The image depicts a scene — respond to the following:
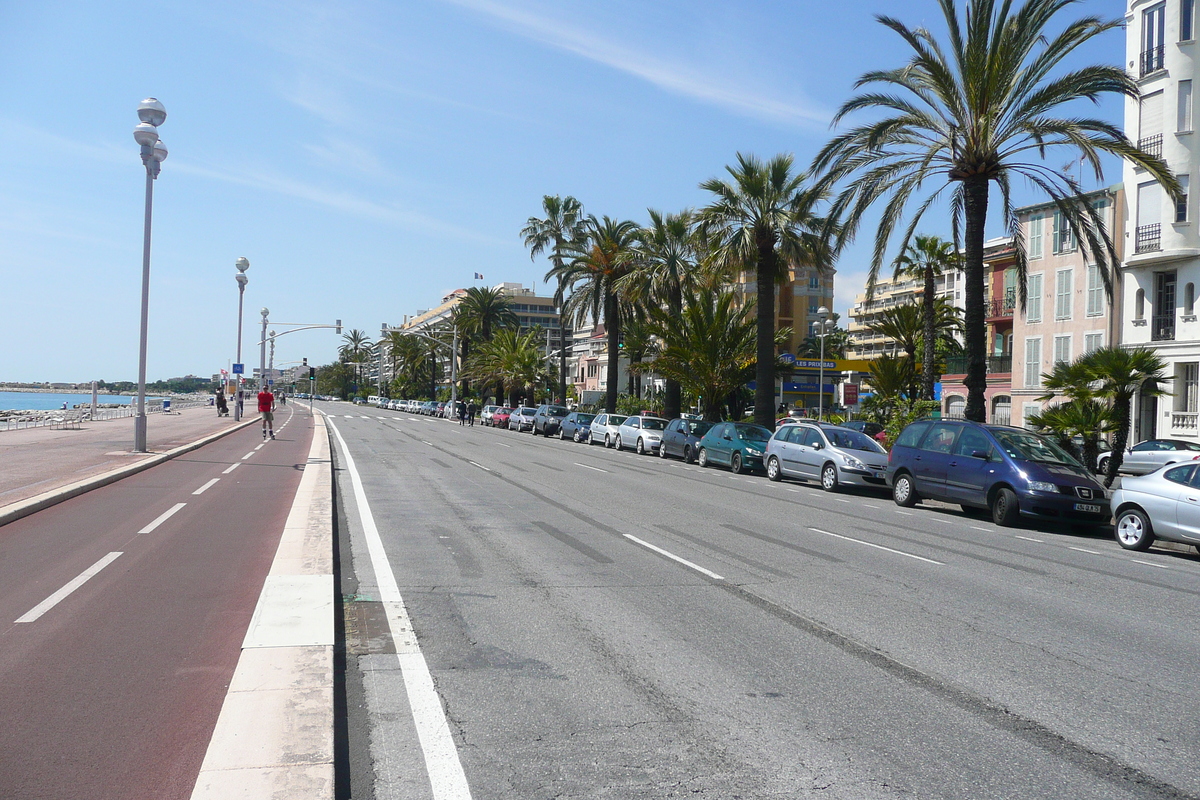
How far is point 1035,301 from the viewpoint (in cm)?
4175

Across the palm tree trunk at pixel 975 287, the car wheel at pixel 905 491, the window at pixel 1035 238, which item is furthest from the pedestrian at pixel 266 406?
the window at pixel 1035 238

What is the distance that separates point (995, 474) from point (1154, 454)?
47.7ft

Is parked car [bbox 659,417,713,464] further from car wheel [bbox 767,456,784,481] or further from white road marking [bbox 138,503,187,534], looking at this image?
white road marking [bbox 138,503,187,534]

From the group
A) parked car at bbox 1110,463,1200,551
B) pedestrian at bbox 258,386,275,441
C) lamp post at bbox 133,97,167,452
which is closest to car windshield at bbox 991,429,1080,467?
parked car at bbox 1110,463,1200,551

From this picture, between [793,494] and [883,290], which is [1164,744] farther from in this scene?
[883,290]

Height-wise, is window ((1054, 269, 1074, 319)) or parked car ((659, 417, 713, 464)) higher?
window ((1054, 269, 1074, 319))

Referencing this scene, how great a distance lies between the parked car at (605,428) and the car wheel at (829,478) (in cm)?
1829

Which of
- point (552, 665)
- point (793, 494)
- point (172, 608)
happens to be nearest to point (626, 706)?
point (552, 665)

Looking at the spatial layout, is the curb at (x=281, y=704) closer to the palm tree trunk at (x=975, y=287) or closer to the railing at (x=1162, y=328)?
the palm tree trunk at (x=975, y=287)

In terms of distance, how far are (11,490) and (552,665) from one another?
1123 centimetres

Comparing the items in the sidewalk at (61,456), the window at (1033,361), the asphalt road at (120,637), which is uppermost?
the window at (1033,361)

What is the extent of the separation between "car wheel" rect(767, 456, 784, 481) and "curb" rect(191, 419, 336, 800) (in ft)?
57.0

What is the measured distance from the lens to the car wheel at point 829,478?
2117 cm

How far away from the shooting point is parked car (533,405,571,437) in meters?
50.5
